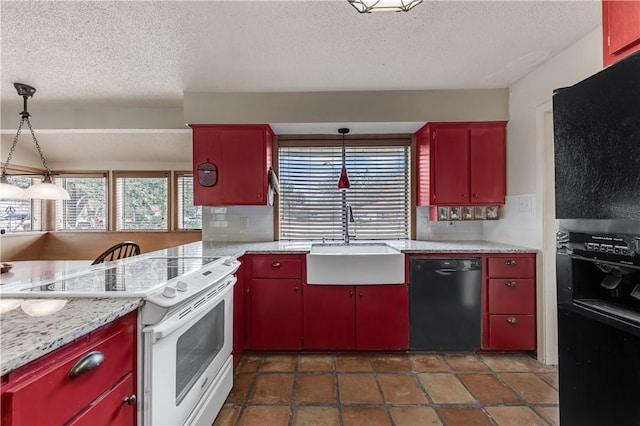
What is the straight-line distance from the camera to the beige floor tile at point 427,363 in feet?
7.26

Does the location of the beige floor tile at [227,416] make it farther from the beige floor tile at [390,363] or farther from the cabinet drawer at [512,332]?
the cabinet drawer at [512,332]

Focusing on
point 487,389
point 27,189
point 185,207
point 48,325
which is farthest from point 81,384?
point 185,207

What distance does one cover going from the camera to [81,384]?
2.66ft

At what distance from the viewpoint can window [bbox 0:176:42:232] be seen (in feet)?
14.4

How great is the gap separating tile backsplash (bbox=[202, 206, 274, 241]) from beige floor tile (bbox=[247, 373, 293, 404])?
140 cm

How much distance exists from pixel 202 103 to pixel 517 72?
2740mm

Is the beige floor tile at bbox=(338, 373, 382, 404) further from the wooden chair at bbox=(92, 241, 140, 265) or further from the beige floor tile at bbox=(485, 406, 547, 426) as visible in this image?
the wooden chair at bbox=(92, 241, 140, 265)

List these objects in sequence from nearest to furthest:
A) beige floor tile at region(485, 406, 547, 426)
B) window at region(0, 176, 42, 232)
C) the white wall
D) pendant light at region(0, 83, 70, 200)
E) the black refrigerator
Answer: the black refrigerator, beige floor tile at region(485, 406, 547, 426), the white wall, pendant light at region(0, 83, 70, 200), window at region(0, 176, 42, 232)

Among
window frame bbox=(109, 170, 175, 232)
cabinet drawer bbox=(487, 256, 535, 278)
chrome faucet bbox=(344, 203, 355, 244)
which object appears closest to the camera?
cabinet drawer bbox=(487, 256, 535, 278)

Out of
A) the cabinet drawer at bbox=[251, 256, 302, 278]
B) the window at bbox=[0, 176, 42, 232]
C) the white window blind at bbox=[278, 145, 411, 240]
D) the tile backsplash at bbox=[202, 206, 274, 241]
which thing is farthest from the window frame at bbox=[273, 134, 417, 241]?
the window at bbox=[0, 176, 42, 232]

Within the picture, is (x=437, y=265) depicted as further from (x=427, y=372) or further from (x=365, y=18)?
(x=365, y=18)

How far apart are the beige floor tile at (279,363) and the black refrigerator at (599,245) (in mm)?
1645

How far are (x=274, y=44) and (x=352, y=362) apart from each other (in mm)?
2399

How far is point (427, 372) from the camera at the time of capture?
2170 millimetres
